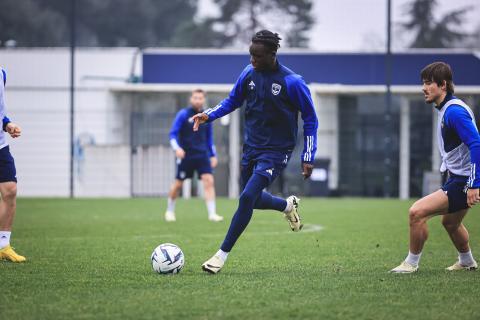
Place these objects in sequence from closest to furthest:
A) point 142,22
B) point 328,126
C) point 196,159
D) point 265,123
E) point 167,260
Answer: point 167,260
point 265,123
point 196,159
point 328,126
point 142,22

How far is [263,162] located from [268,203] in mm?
540

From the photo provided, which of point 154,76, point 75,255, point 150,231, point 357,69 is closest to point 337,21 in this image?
point 357,69

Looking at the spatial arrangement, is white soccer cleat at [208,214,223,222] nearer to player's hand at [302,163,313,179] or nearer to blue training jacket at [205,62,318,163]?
blue training jacket at [205,62,318,163]

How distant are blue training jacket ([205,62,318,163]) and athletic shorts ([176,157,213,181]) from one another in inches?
296

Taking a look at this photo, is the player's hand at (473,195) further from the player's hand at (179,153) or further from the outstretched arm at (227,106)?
the player's hand at (179,153)

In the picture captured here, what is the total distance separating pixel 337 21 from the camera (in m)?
32.4

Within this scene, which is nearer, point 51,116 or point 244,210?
point 244,210

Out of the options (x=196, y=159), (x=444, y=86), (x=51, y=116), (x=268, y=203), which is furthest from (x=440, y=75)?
(x=51, y=116)

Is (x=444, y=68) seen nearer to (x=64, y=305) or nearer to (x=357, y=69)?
(x=64, y=305)

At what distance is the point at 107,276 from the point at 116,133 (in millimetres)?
21984

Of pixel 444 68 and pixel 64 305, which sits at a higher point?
pixel 444 68

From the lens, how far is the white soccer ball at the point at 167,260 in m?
7.51

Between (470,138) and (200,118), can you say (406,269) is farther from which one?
(200,118)

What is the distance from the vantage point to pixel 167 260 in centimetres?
752
